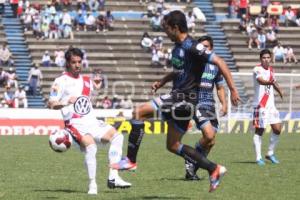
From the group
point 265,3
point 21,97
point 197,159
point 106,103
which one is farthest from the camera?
→ point 265,3

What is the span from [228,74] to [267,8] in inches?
1670

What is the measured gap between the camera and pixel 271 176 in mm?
16891

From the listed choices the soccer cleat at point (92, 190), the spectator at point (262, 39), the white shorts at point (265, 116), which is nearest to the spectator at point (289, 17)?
the spectator at point (262, 39)

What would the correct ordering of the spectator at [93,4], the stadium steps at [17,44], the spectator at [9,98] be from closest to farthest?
the spectator at [9,98]
the stadium steps at [17,44]
the spectator at [93,4]

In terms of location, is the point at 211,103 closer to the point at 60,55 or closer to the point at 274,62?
the point at 60,55

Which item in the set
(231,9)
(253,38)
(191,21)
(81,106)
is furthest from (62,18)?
(81,106)

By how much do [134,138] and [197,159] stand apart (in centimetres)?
118

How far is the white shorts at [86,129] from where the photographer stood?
538 inches

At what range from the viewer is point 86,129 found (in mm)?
13680

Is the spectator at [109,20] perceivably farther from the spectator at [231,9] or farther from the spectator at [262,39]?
the spectator at [262,39]

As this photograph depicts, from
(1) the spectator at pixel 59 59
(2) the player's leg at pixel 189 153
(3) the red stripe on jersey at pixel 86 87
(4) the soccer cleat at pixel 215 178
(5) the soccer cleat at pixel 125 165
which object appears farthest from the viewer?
(1) the spectator at pixel 59 59

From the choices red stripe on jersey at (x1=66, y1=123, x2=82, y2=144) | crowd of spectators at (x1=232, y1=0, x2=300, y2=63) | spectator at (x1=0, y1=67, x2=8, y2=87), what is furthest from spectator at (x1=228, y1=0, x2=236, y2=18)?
red stripe on jersey at (x1=66, y1=123, x2=82, y2=144)

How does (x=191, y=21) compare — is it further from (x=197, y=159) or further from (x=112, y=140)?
(x=197, y=159)

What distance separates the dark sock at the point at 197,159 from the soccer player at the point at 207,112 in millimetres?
867
